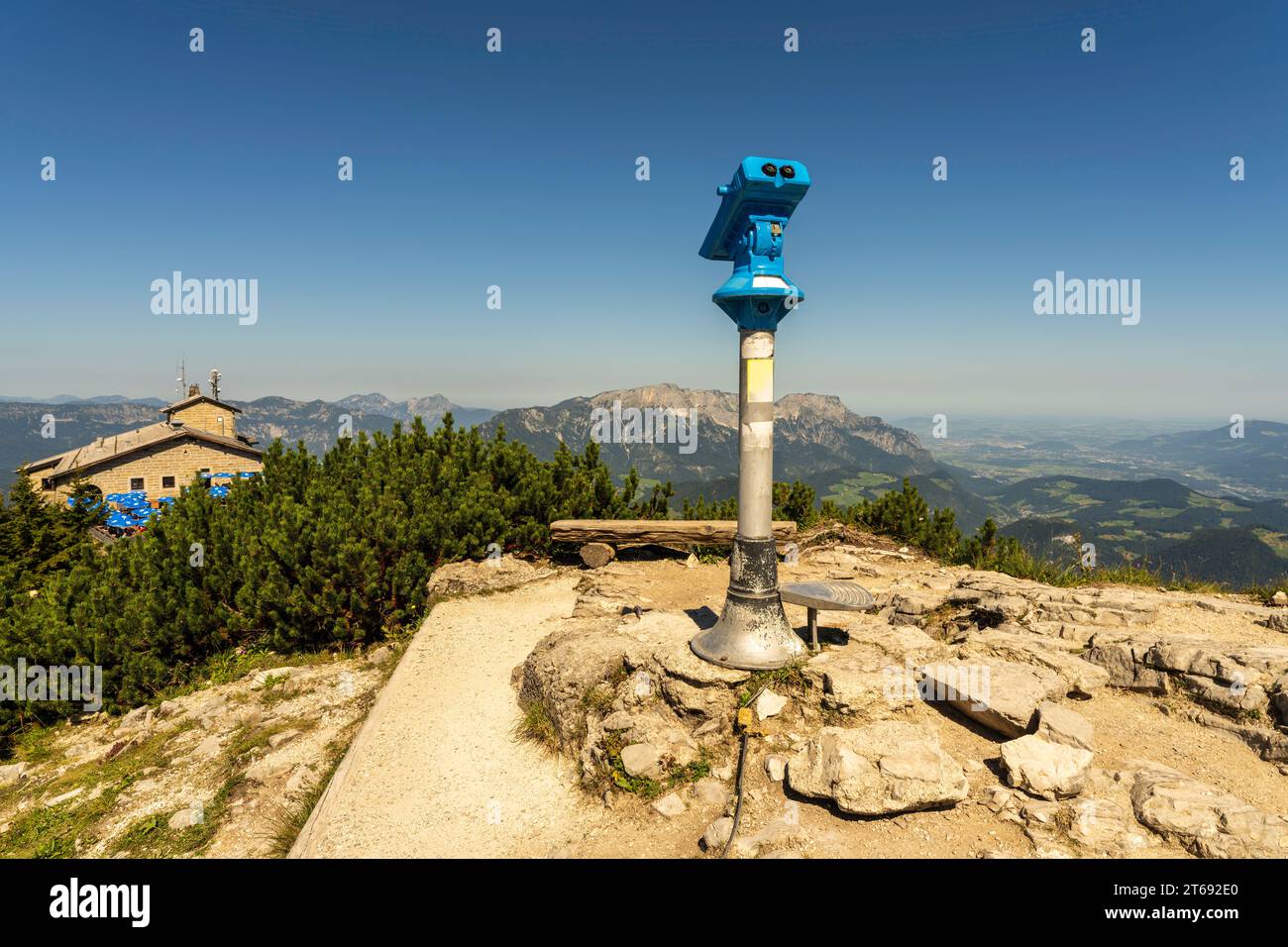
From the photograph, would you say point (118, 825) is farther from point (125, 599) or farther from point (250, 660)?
point (125, 599)

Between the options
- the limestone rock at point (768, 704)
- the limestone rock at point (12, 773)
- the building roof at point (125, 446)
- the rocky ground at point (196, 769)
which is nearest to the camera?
the limestone rock at point (768, 704)

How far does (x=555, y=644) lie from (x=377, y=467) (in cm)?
792

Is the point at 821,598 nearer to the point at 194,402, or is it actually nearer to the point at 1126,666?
the point at 1126,666

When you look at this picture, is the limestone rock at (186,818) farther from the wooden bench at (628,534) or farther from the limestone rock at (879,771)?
the wooden bench at (628,534)

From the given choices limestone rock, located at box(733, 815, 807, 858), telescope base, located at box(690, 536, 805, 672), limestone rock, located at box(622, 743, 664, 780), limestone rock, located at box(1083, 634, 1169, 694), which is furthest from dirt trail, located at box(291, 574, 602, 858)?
limestone rock, located at box(1083, 634, 1169, 694)

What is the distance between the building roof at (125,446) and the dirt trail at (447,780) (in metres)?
46.6

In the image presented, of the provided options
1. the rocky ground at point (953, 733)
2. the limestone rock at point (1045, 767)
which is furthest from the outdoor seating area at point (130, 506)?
the limestone rock at point (1045, 767)

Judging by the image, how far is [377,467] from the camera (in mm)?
13133

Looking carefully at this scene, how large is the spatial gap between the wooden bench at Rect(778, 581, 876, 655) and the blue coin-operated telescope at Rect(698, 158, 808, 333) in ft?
9.10

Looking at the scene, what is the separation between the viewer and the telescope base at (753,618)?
235 inches

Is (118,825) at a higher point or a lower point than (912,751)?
lower

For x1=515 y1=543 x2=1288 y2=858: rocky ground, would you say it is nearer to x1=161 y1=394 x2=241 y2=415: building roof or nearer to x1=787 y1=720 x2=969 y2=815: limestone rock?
x1=787 y1=720 x2=969 y2=815: limestone rock

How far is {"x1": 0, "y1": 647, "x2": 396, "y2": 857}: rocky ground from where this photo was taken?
228 inches

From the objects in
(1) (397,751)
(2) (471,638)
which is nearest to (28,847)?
(1) (397,751)
